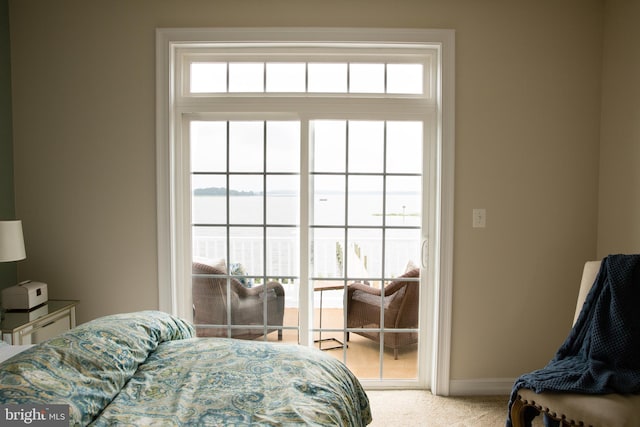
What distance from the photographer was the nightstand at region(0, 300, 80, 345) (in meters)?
2.11

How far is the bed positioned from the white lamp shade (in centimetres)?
103

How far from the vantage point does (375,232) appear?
9.37 feet

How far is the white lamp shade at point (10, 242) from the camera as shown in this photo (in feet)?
7.14

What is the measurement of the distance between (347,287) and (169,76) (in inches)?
72.3

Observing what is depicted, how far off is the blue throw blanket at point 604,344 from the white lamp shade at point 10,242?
2.66m

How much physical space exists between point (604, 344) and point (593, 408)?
33 centimetres

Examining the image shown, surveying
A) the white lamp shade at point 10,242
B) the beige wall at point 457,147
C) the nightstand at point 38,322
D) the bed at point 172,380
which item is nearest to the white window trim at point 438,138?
the beige wall at point 457,147

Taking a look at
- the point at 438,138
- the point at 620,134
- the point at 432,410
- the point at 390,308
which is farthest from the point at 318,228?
the point at 620,134

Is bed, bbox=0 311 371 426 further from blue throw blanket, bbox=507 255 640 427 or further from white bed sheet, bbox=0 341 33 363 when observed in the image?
blue throw blanket, bbox=507 255 640 427

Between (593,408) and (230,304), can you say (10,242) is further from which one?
(593,408)

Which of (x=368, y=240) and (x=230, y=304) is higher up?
(x=368, y=240)

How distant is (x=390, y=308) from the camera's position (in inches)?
114

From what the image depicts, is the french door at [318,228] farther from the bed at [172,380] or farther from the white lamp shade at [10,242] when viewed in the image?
the bed at [172,380]

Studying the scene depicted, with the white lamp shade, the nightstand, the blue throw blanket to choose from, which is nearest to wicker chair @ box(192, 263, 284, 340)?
the nightstand
